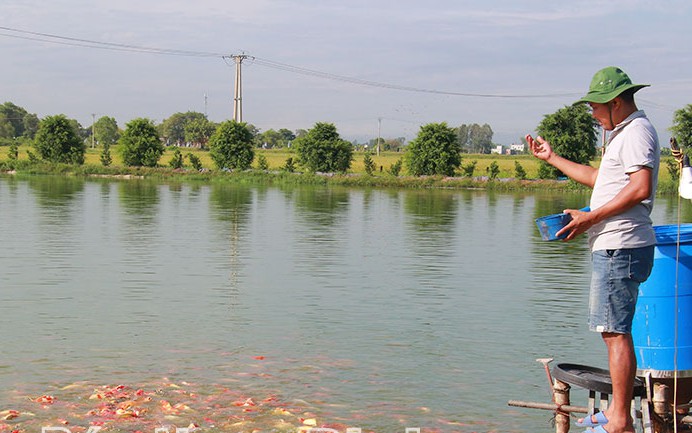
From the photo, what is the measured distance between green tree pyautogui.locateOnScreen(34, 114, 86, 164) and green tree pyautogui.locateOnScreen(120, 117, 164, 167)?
471cm

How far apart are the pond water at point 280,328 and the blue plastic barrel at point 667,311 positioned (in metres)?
1.97

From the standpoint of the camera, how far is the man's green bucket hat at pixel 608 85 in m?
4.59

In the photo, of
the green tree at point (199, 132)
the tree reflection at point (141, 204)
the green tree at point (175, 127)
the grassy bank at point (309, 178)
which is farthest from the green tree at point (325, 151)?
the green tree at point (175, 127)

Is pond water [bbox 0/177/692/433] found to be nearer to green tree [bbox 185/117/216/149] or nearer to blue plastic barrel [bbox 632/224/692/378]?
blue plastic barrel [bbox 632/224/692/378]

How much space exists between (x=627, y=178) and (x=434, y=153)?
2319 inches

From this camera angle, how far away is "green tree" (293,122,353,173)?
66.1 m

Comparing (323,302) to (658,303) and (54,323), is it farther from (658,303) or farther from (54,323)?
(658,303)

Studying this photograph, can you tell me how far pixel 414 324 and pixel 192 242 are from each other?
9142mm

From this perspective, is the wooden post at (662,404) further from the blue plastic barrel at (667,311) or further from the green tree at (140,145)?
the green tree at (140,145)

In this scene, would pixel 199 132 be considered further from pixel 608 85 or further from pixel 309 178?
pixel 608 85

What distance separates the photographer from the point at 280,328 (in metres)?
9.82

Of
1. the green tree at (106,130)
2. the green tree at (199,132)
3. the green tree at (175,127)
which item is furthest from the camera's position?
the green tree at (175,127)

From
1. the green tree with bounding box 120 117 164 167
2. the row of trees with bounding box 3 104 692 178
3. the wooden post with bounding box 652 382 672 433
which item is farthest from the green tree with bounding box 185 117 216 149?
the wooden post with bounding box 652 382 672 433

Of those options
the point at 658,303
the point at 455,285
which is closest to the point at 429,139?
the point at 455,285
